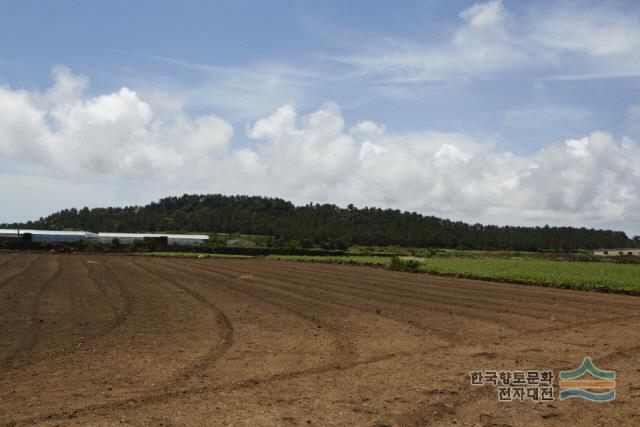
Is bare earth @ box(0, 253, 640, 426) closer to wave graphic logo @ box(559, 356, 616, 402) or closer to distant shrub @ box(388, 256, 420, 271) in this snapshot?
wave graphic logo @ box(559, 356, 616, 402)

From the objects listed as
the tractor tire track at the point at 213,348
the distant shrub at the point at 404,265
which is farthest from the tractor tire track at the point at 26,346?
the distant shrub at the point at 404,265

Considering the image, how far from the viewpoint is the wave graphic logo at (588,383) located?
388 inches

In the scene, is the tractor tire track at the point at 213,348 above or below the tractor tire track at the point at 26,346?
above

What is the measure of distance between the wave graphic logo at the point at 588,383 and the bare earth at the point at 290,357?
22cm

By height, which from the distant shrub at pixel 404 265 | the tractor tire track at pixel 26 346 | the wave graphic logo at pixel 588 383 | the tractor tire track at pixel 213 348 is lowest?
the tractor tire track at pixel 26 346

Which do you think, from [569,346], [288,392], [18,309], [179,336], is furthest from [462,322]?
[18,309]

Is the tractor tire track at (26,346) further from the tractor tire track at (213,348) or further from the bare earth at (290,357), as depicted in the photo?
the tractor tire track at (213,348)

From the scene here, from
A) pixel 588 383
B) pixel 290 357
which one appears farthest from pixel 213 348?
pixel 588 383

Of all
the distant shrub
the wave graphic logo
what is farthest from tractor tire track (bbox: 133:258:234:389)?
the distant shrub

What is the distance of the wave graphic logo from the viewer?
987cm

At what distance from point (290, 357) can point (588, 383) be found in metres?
6.20

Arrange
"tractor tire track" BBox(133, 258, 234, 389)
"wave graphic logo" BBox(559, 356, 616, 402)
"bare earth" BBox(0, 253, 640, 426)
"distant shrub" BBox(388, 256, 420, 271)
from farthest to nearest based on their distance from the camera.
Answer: "distant shrub" BBox(388, 256, 420, 271)
"tractor tire track" BBox(133, 258, 234, 389)
"wave graphic logo" BBox(559, 356, 616, 402)
"bare earth" BBox(0, 253, 640, 426)

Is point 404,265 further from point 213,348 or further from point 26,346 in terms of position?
point 26,346

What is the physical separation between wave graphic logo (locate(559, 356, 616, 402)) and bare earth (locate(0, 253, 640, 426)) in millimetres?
220
